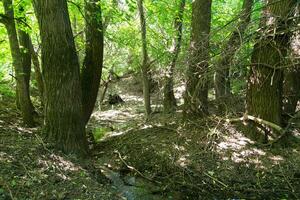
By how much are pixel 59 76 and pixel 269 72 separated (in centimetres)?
415

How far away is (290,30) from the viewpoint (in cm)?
563

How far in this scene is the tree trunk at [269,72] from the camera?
6.16 meters

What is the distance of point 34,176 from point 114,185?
4.93 feet

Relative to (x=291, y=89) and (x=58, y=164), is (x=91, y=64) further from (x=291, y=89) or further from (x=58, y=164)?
(x=291, y=89)

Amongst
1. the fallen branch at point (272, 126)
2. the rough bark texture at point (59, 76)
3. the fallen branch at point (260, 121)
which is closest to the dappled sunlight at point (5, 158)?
the rough bark texture at point (59, 76)

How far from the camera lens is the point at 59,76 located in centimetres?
615

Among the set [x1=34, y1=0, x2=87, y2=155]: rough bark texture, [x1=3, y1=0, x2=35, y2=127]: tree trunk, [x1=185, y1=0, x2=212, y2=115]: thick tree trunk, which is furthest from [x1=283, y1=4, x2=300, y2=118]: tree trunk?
[x1=3, y1=0, x2=35, y2=127]: tree trunk

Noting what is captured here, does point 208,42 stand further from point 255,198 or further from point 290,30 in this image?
point 255,198

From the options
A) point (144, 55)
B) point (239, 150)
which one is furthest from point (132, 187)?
point (144, 55)

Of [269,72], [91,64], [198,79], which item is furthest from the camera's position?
[91,64]

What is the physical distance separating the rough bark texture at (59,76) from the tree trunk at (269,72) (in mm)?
3578

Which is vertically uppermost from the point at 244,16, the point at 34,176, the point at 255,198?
the point at 244,16

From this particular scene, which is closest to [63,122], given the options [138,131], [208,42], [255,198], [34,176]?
[34,176]

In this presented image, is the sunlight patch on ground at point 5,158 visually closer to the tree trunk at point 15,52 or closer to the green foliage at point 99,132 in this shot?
the tree trunk at point 15,52
